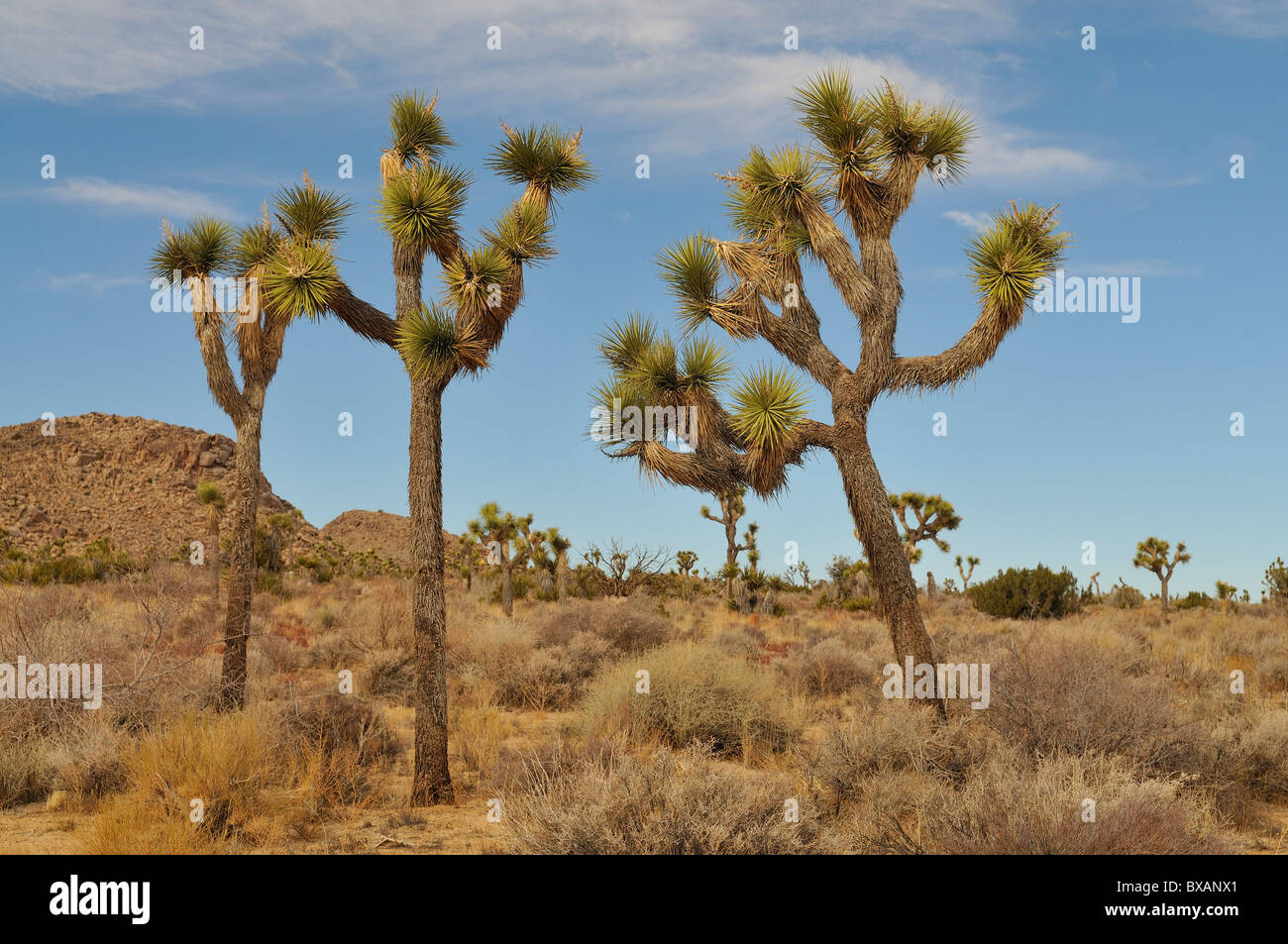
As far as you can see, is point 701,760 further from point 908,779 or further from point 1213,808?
point 1213,808

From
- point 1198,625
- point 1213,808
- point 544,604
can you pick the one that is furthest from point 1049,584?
point 1213,808

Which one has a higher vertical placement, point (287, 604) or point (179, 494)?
point (179, 494)

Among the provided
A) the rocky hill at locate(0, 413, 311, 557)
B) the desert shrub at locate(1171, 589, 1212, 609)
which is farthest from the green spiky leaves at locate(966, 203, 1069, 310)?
the rocky hill at locate(0, 413, 311, 557)

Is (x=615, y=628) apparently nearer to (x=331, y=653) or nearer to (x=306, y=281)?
(x=331, y=653)

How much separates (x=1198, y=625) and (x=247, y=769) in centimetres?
2671

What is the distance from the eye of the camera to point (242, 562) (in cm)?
1251

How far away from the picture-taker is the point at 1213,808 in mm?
8359

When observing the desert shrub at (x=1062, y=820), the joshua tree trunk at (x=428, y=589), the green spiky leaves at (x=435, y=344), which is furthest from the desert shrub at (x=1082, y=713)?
the green spiky leaves at (x=435, y=344)

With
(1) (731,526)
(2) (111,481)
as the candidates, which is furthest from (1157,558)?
(2) (111,481)

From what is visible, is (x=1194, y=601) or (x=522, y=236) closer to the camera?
(x=522, y=236)

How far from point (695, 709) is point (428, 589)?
13.2ft

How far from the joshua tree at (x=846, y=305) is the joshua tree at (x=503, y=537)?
17629 millimetres

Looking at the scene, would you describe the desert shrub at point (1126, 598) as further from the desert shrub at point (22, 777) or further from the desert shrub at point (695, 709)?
the desert shrub at point (22, 777)

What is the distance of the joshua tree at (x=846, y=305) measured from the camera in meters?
10.9
